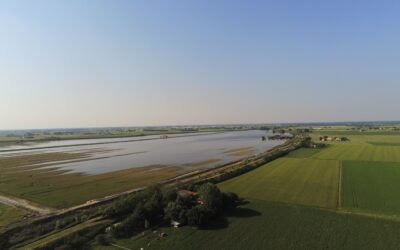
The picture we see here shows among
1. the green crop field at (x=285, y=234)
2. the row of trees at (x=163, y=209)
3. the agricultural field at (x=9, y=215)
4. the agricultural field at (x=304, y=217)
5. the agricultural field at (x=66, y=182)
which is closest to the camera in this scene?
the green crop field at (x=285, y=234)

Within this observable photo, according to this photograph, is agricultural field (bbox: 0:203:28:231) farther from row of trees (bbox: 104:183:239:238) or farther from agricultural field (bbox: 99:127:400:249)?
agricultural field (bbox: 99:127:400:249)

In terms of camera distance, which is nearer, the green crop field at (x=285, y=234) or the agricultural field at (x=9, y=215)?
the green crop field at (x=285, y=234)

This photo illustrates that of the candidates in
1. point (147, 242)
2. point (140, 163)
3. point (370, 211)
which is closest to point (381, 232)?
point (370, 211)

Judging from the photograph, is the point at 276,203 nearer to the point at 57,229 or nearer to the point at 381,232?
the point at 381,232

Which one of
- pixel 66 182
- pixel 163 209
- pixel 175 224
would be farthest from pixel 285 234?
pixel 66 182

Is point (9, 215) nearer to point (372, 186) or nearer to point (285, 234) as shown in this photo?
point (285, 234)

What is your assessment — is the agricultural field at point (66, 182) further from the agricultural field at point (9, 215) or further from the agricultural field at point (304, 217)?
the agricultural field at point (304, 217)

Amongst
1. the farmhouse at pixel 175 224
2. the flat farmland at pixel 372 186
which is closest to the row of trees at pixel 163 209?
the farmhouse at pixel 175 224
